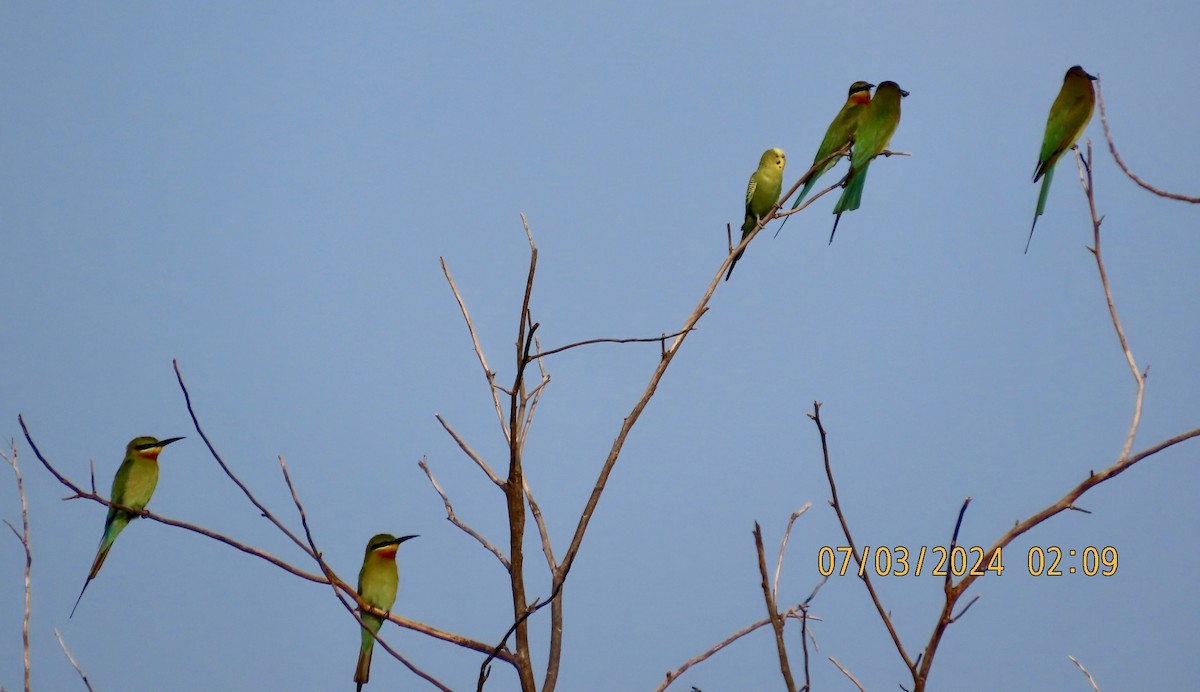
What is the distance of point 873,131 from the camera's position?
12.5 ft

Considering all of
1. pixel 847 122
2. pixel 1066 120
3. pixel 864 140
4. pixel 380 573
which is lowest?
pixel 380 573

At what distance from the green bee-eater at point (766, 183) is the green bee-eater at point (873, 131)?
34.7 inches

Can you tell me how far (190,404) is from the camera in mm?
1809

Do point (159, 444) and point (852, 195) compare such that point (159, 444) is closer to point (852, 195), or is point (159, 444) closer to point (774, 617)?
point (852, 195)

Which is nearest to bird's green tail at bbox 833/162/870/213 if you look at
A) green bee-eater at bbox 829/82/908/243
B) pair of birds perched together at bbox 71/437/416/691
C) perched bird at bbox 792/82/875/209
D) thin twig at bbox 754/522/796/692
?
green bee-eater at bbox 829/82/908/243

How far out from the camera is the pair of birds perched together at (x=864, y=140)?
3049 millimetres

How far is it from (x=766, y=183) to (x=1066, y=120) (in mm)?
1838

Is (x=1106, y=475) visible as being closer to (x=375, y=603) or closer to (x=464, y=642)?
(x=464, y=642)

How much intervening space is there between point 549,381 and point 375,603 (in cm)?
Result: 143

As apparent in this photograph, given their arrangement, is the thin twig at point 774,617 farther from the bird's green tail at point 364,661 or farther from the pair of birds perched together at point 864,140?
the bird's green tail at point 364,661

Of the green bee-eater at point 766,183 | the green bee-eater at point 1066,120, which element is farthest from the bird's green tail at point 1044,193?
the green bee-eater at point 766,183

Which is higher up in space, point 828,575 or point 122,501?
point 122,501

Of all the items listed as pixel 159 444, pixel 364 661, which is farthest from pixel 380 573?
pixel 159 444

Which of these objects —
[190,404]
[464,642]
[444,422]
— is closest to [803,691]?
[464,642]
